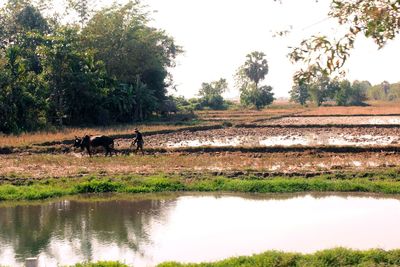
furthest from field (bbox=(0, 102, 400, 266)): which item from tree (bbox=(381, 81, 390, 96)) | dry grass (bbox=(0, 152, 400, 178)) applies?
tree (bbox=(381, 81, 390, 96))

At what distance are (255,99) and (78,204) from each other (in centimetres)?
5718

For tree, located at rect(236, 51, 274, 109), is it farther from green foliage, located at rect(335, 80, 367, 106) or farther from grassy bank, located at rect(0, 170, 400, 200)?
grassy bank, located at rect(0, 170, 400, 200)

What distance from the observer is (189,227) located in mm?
9367

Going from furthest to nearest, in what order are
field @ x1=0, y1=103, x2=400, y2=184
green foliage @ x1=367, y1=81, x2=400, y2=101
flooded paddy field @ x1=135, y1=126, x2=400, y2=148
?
green foliage @ x1=367, y1=81, x2=400, y2=101 < flooded paddy field @ x1=135, y1=126, x2=400, y2=148 < field @ x1=0, y1=103, x2=400, y2=184

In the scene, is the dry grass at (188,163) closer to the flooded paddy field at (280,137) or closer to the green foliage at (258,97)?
the flooded paddy field at (280,137)

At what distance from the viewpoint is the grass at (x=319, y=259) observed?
21.9ft

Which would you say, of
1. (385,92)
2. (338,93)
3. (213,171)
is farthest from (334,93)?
(213,171)

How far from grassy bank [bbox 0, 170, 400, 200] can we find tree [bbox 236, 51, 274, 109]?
5467cm

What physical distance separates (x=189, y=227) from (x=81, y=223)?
2136 mm

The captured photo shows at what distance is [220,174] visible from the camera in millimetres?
14117

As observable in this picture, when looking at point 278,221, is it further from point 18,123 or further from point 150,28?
point 150,28

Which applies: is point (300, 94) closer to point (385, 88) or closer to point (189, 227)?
point (385, 88)

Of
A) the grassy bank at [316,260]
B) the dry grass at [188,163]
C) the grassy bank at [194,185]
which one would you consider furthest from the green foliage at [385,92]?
the grassy bank at [316,260]

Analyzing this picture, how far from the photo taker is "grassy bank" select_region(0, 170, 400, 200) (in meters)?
12.4
